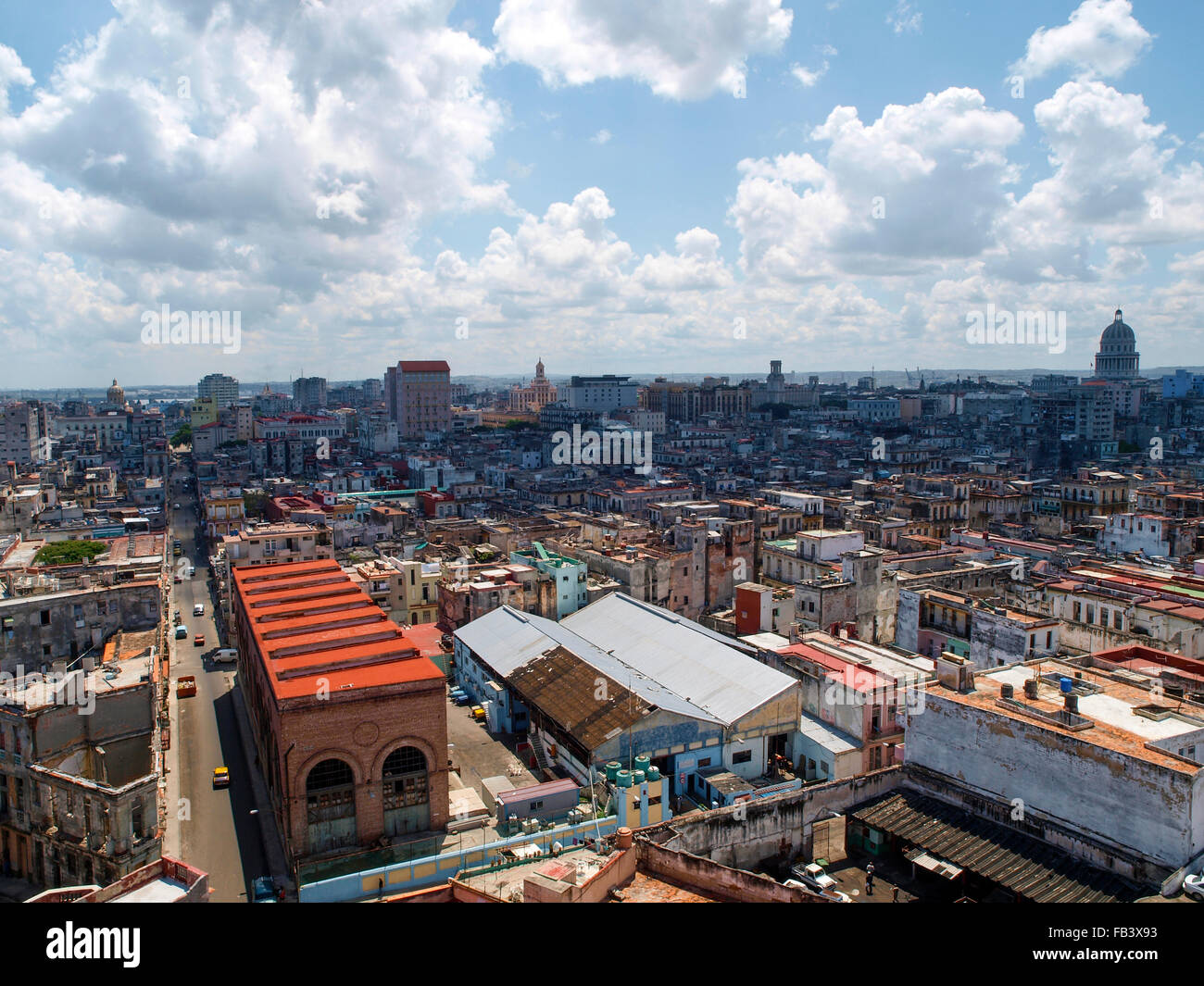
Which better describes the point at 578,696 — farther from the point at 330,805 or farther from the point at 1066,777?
the point at 1066,777

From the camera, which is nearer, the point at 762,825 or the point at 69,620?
the point at 762,825

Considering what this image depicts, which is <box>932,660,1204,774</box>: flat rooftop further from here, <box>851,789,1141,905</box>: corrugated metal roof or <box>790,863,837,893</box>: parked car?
<box>790,863,837,893</box>: parked car

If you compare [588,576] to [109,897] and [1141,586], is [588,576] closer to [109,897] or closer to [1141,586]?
[1141,586]

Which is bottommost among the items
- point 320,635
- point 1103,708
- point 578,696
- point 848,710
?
point 848,710

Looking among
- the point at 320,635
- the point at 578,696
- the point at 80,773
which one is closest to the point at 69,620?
the point at 80,773

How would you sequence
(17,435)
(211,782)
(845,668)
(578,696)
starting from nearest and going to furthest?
1. (211,782)
2. (578,696)
3. (845,668)
4. (17,435)
